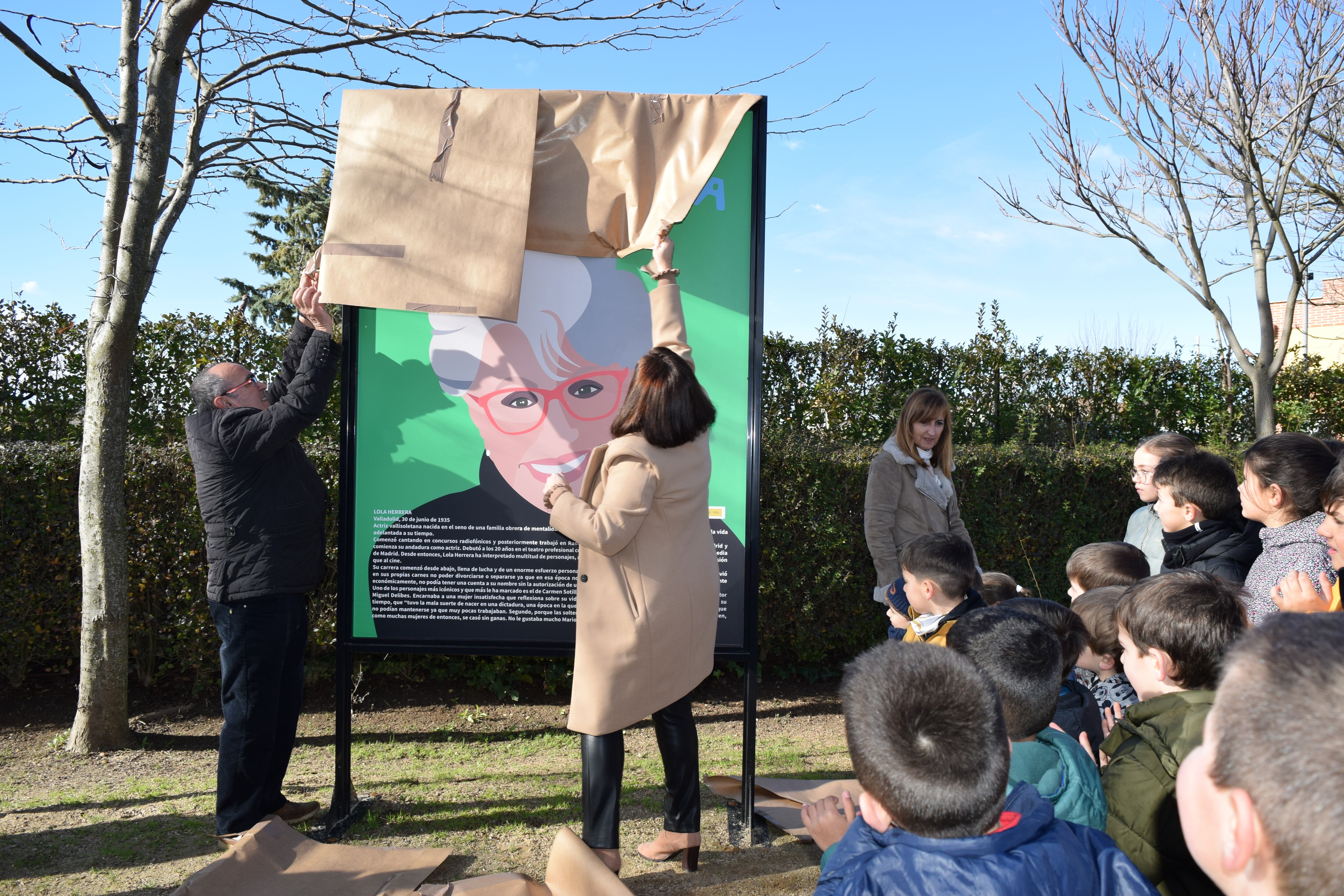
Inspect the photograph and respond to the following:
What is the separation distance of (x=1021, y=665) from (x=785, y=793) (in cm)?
203

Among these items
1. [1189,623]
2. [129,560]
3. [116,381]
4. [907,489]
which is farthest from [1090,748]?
[129,560]

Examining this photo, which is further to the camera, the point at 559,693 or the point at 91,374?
the point at 559,693

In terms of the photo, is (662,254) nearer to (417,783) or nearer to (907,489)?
(907,489)

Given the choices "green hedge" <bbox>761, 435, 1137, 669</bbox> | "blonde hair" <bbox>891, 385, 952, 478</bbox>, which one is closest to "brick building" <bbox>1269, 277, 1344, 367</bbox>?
"green hedge" <bbox>761, 435, 1137, 669</bbox>

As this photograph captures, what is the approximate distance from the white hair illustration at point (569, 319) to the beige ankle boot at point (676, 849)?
5.75ft

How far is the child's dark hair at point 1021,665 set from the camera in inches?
71.1

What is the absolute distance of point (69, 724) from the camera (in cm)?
456

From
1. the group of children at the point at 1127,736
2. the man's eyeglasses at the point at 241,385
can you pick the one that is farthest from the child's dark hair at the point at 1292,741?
the man's eyeglasses at the point at 241,385

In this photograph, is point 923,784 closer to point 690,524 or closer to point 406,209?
point 690,524

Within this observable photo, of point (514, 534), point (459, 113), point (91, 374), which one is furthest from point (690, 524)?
point (91, 374)

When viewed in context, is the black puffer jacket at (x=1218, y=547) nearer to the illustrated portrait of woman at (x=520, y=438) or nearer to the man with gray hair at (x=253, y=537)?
the illustrated portrait of woman at (x=520, y=438)

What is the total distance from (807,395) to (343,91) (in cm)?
416

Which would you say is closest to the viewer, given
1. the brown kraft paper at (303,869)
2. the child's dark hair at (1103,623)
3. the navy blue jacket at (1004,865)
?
the navy blue jacket at (1004,865)

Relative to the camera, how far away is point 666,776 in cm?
296
